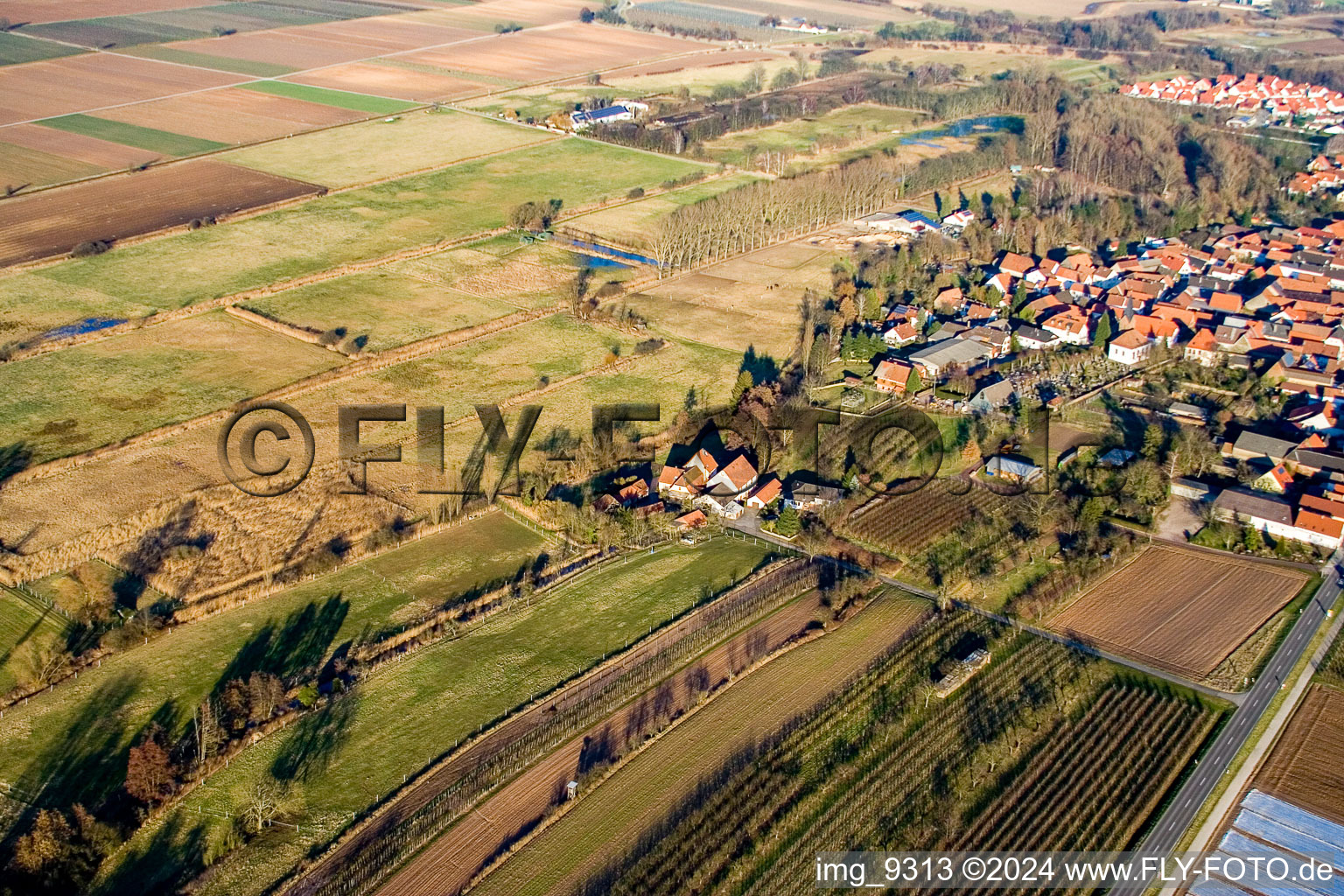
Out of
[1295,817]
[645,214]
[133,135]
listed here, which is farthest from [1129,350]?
[133,135]

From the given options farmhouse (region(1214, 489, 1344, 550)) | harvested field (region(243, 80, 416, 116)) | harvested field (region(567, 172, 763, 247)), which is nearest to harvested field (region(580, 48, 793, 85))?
harvested field (region(243, 80, 416, 116))

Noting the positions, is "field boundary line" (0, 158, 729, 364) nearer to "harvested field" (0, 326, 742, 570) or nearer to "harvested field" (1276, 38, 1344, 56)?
"harvested field" (0, 326, 742, 570)

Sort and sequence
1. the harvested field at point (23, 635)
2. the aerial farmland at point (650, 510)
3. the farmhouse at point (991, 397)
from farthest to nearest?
1. the farmhouse at point (991, 397)
2. the harvested field at point (23, 635)
3. the aerial farmland at point (650, 510)

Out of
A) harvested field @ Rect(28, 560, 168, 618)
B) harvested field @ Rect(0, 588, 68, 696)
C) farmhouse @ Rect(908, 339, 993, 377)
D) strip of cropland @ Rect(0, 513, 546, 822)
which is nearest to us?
→ strip of cropland @ Rect(0, 513, 546, 822)

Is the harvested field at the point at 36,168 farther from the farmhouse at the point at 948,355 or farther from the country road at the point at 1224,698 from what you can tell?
the country road at the point at 1224,698

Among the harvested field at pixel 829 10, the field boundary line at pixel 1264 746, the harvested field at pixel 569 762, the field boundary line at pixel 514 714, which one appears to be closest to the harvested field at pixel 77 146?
the field boundary line at pixel 514 714

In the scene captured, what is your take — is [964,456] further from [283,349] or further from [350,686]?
[283,349]

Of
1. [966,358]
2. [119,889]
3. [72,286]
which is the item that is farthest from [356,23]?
[119,889]
